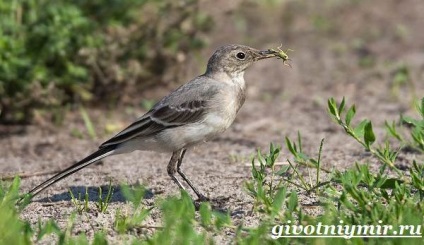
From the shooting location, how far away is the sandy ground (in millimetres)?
6707

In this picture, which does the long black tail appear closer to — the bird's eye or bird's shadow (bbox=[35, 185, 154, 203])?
bird's shadow (bbox=[35, 185, 154, 203])

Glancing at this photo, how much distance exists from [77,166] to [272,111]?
405cm

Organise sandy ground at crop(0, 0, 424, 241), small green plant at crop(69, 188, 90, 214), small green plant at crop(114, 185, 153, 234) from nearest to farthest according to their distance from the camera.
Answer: small green plant at crop(114, 185, 153, 234), small green plant at crop(69, 188, 90, 214), sandy ground at crop(0, 0, 424, 241)

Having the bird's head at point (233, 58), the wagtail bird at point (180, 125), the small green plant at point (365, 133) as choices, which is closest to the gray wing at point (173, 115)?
the wagtail bird at point (180, 125)

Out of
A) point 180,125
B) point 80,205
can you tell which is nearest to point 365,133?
point 180,125

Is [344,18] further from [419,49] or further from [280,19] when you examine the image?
[419,49]

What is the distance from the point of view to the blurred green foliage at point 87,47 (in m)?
8.45

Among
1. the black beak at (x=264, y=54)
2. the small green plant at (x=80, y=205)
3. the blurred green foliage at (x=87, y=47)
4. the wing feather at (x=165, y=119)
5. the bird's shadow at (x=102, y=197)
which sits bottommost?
the small green plant at (x=80, y=205)

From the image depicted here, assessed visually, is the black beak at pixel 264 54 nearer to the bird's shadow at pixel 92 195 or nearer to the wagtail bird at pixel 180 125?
the wagtail bird at pixel 180 125

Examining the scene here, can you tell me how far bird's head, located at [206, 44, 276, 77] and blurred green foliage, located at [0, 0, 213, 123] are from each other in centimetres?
205

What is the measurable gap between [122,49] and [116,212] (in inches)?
173

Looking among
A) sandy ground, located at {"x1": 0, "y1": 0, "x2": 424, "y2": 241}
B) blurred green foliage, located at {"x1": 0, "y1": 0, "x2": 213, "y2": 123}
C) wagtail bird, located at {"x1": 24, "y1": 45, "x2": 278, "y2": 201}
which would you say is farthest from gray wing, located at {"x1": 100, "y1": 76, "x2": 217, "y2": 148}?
blurred green foliage, located at {"x1": 0, "y1": 0, "x2": 213, "y2": 123}

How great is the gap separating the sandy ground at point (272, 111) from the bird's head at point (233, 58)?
35.4 inches

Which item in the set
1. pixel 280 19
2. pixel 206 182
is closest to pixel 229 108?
pixel 206 182
